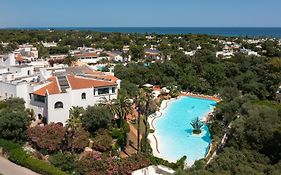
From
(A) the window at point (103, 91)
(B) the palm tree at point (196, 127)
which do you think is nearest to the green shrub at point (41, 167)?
(A) the window at point (103, 91)

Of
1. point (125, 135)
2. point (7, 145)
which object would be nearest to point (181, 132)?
point (125, 135)

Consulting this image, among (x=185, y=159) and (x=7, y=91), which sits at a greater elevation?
(x=7, y=91)

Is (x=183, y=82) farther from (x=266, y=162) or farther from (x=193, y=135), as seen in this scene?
(x=266, y=162)

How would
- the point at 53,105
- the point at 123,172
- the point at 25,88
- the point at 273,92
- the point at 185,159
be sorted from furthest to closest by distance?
1. the point at 273,92
2. the point at 25,88
3. the point at 53,105
4. the point at 185,159
5. the point at 123,172

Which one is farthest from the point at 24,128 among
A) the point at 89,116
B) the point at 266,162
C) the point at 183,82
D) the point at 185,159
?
the point at 183,82

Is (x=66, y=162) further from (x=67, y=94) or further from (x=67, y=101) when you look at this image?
(x=67, y=94)

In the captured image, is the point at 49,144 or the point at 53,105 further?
the point at 53,105

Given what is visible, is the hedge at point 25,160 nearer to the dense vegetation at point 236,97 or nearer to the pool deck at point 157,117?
the pool deck at point 157,117
